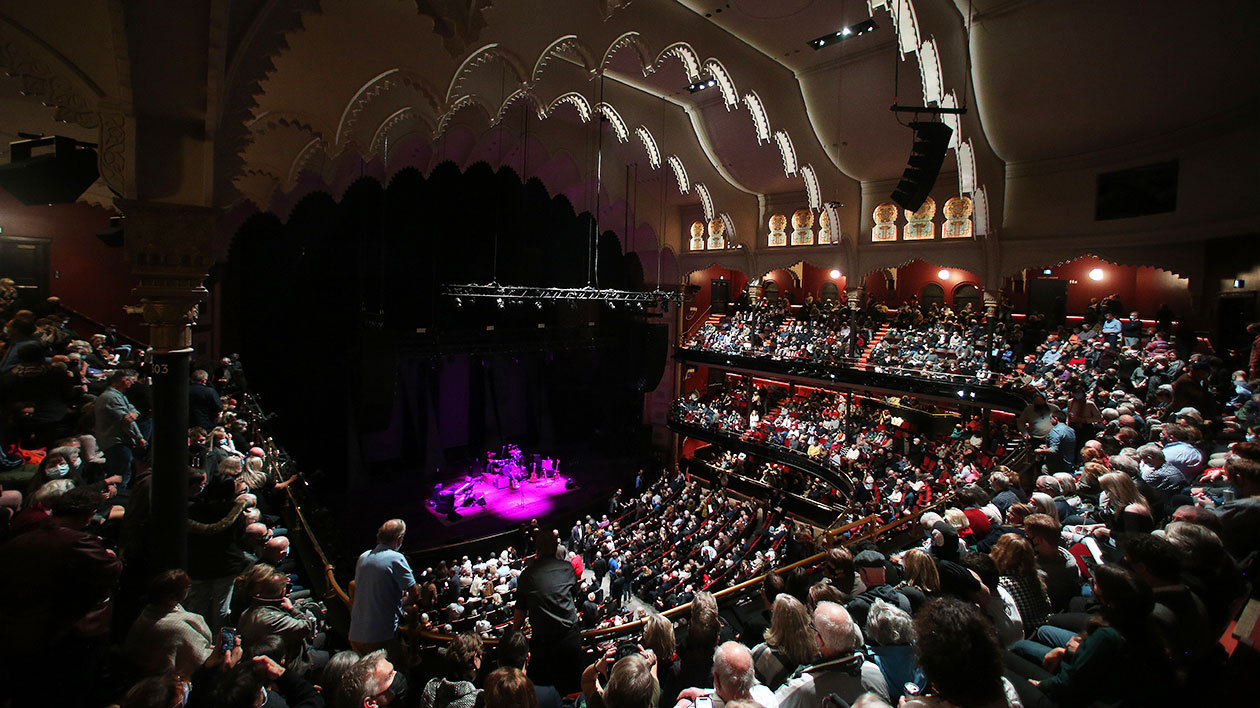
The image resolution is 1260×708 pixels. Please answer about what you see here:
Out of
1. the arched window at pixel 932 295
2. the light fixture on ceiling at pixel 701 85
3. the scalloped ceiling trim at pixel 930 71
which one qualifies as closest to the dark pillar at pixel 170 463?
the scalloped ceiling trim at pixel 930 71

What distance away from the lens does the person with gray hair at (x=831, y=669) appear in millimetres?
2699

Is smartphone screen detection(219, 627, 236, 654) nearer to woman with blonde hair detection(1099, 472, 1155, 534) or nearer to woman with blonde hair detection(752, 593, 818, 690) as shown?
woman with blonde hair detection(752, 593, 818, 690)

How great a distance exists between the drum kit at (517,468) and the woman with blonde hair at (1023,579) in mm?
16826

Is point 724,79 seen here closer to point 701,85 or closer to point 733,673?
point 701,85

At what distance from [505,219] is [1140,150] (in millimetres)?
15673

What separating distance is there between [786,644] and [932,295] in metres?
20.0

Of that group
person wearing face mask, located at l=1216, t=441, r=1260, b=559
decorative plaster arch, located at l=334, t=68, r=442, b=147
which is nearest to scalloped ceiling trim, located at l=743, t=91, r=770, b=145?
decorative plaster arch, located at l=334, t=68, r=442, b=147

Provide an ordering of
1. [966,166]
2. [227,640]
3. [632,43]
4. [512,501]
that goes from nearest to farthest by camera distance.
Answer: [227,640] → [632,43] → [966,166] → [512,501]

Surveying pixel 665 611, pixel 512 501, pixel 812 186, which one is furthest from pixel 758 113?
pixel 512 501

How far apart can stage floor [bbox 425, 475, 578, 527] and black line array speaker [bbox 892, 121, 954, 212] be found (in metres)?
13.1

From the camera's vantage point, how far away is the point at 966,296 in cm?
1925

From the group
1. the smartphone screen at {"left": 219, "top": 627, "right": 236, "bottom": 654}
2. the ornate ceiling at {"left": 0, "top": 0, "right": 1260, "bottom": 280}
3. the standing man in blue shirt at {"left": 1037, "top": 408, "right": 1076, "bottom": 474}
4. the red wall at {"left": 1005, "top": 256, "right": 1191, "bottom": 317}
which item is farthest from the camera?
the red wall at {"left": 1005, "top": 256, "right": 1191, "bottom": 317}

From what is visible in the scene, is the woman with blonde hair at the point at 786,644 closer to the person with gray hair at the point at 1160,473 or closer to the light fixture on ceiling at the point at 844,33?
the person with gray hair at the point at 1160,473

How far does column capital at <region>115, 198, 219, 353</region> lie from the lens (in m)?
4.28
